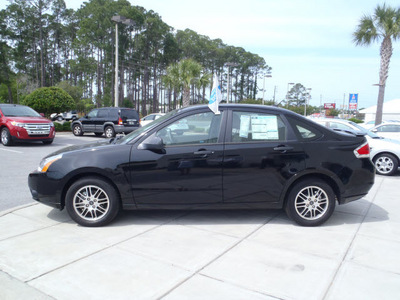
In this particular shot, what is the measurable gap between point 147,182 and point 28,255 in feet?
5.26

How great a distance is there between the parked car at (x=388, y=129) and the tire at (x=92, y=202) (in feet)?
36.4

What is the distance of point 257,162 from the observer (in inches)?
175

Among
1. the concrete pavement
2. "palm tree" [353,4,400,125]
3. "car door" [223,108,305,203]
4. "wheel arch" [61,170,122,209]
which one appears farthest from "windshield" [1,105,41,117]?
"palm tree" [353,4,400,125]

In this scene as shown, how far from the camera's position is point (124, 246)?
3902 millimetres

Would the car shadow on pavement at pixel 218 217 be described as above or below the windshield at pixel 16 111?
below

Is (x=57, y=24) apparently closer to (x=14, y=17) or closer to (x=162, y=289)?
(x=14, y=17)

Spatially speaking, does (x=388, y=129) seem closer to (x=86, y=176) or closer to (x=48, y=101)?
(x=86, y=176)

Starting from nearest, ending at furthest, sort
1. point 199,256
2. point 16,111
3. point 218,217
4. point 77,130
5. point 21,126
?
1. point 199,256
2. point 218,217
3. point 21,126
4. point 16,111
5. point 77,130

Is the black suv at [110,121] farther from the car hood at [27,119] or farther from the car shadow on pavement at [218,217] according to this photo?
the car shadow on pavement at [218,217]

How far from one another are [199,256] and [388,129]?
458 inches

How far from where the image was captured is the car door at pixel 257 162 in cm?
446

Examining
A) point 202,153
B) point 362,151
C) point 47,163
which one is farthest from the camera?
point 362,151

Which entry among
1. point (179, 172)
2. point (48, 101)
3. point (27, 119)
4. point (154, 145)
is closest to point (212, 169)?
point (179, 172)

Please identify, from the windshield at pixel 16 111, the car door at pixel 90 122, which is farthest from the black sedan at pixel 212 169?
the car door at pixel 90 122
